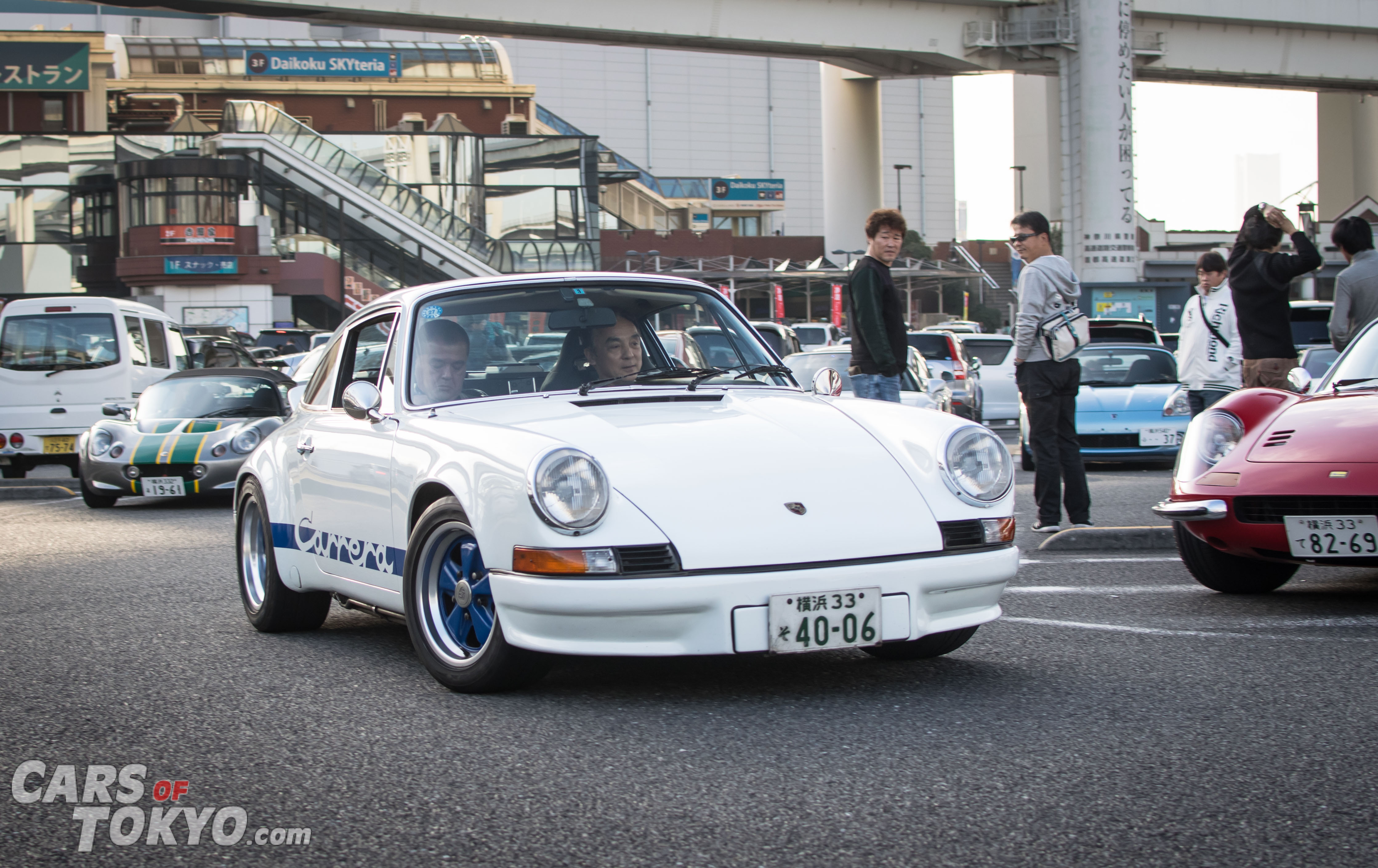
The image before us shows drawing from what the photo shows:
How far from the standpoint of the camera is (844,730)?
3811 mm

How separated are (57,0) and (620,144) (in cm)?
7257

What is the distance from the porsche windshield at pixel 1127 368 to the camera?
14141mm

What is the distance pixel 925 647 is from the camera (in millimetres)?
4746

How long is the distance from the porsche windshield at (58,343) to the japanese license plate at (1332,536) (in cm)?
1376

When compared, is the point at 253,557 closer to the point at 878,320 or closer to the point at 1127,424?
the point at 878,320

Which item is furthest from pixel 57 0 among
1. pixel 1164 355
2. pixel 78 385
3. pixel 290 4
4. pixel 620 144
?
pixel 620 144

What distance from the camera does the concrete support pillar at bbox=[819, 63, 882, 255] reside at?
71062mm

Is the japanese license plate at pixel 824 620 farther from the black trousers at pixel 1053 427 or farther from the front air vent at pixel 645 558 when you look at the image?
the black trousers at pixel 1053 427

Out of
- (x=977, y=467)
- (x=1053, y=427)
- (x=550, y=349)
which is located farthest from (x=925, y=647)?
(x=1053, y=427)

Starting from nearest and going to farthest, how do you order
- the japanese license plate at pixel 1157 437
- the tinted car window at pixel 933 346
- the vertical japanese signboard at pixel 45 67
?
1. the japanese license plate at pixel 1157 437
2. the tinted car window at pixel 933 346
3. the vertical japanese signboard at pixel 45 67

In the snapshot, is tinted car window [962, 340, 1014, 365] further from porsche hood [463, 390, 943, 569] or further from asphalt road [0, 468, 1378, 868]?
porsche hood [463, 390, 943, 569]

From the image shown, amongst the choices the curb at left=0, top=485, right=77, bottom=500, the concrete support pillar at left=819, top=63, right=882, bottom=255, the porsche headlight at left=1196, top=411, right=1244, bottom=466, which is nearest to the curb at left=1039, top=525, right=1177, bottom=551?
the porsche headlight at left=1196, top=411, right=1244, bottom=466

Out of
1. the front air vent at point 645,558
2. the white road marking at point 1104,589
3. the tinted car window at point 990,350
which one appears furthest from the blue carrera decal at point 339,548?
the tinted car window at point 990,350

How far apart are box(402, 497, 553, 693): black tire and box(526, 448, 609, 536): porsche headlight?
33cm
